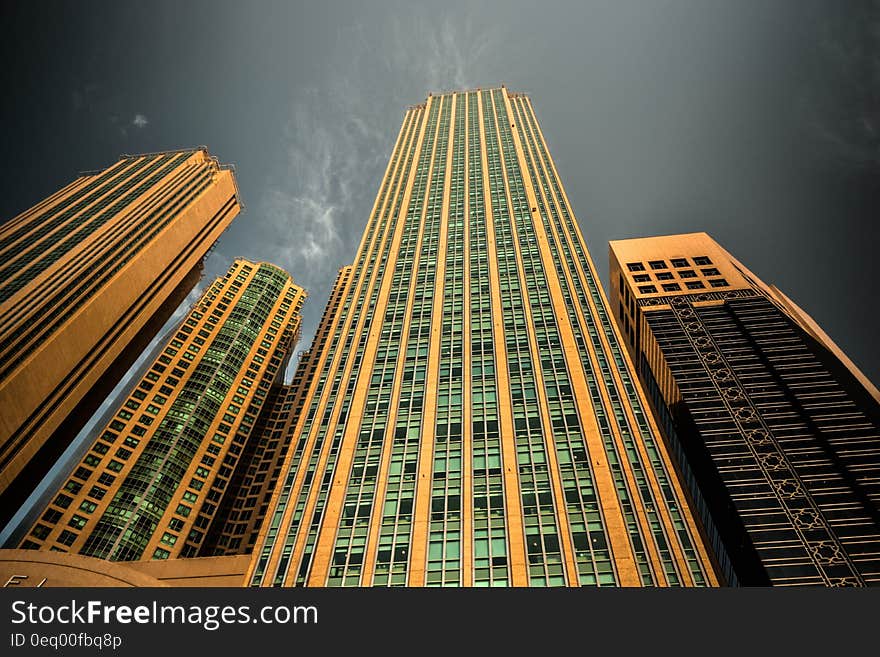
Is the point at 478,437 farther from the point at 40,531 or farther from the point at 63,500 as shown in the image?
the point at 63,500

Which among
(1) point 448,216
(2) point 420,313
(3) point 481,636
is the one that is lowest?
(3) point 481,636

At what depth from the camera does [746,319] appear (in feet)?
277

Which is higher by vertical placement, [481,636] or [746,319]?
[746,319]

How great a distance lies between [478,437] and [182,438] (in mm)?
66953

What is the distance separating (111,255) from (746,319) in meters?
92.8

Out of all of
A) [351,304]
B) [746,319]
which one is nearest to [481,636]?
[351,304]

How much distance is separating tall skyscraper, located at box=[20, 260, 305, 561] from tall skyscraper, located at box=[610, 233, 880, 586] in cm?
7548

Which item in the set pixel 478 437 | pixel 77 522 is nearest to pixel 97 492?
pixel 77 522

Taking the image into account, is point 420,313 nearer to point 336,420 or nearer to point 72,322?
point 336,420

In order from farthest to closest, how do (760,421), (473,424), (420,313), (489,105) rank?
1. (489,105)
2. (420,313)
3. (760,421)
4. (473,424)

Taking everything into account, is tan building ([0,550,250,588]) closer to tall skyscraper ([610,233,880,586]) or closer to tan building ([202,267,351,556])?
tan building ([202,267,351,556])

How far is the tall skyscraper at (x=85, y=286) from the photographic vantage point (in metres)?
66.5

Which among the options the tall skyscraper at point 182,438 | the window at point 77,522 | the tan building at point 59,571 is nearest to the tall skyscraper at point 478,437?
the tan building at point 59,571

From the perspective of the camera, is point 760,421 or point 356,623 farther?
point 760,421
